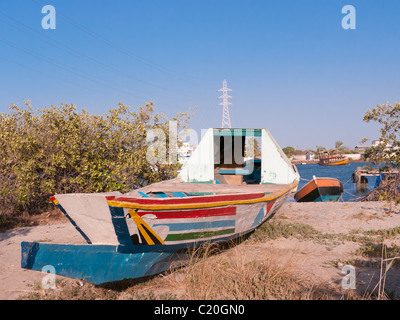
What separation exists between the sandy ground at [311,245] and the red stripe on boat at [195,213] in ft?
4.02

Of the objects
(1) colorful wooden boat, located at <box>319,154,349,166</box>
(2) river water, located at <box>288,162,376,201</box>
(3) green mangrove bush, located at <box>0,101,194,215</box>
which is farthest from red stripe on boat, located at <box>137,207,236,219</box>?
(1) colorful wooden boat, located at <box>319,154,349,166</box>

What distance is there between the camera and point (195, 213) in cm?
504

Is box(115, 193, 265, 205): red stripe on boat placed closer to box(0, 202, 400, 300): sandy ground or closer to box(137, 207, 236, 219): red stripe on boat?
box(137, 207, 236, 219): red stripe on boat

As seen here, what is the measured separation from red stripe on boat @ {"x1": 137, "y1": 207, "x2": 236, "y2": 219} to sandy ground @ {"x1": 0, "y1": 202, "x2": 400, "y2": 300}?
1226mm

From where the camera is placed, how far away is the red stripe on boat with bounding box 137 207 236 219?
4689 mm

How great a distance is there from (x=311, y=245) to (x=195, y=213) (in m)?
A: 3.90

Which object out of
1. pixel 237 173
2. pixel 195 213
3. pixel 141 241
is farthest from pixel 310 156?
pixel 141 241

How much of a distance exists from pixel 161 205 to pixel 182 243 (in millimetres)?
912

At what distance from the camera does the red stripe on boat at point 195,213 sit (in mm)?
4689

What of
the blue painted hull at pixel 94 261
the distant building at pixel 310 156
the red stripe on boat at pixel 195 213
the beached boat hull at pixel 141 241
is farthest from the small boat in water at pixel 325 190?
the distant building at pixel 310 156

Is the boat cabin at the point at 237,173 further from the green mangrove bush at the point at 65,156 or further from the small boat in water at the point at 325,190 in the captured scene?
the small boat in water at the point at 325,190

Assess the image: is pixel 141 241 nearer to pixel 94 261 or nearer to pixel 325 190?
pixel 94 261
